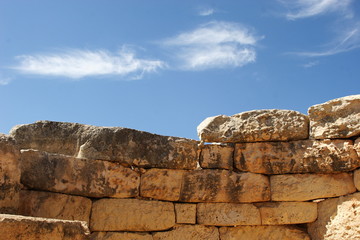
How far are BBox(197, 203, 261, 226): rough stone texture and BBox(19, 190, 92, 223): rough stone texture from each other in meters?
1.66

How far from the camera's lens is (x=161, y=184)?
6266 mm

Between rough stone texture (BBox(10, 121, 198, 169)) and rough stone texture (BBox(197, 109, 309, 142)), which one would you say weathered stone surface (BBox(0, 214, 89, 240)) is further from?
rough stone texture (BBox(197, 109, 309, 142))

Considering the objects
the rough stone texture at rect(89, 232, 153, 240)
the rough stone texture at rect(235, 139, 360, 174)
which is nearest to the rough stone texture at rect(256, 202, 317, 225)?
the rough stone texture at rect(235, 139, 360, 174)

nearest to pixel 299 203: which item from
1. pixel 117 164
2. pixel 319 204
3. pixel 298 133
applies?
pixel 319 204

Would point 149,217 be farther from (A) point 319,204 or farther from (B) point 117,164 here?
(A) point 319,204

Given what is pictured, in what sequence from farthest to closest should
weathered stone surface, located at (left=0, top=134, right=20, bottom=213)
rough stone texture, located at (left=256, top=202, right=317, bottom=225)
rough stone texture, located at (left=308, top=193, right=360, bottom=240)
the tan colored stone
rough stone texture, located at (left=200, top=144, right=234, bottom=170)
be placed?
rough stone texture, located at (left=200, top=144, right=234, bottom=170) → rough stone texture, located at (left=256, top=202, right=317, bottom=225) → the tan colored stone → rough stone texture, located at (left=308, top=193, right=360, bottom=240) → weathered stone surface, located at (left=0, top=134, right=20, bottom=213)

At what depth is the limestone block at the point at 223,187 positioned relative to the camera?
→ 6.41 metres

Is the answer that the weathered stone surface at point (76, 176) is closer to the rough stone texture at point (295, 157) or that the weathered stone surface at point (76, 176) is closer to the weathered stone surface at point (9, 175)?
the weathered stone surface at point (9, 175)

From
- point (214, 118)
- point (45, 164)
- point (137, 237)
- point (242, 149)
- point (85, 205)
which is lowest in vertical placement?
point (137, 237)

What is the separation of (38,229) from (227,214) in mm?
3494

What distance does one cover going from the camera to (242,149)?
21.9 ft

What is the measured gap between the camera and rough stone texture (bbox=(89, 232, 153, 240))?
19.1 feet

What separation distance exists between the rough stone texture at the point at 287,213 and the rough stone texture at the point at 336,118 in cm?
109

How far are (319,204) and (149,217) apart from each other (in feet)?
8.35
